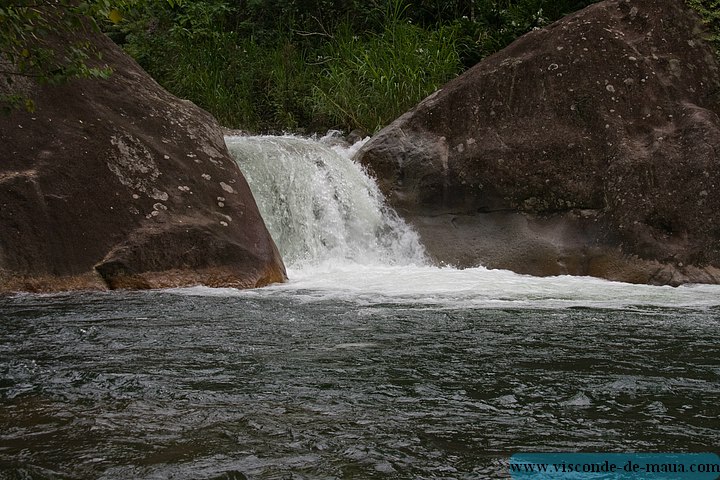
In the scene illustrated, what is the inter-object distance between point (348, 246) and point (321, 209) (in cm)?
53

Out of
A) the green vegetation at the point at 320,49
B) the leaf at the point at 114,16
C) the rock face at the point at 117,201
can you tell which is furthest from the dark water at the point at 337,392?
the green vegetation at the point at 320,49

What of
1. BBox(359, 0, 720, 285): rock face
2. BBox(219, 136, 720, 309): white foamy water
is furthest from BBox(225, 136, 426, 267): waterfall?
BBox(359, 0, 720, 285): rock face

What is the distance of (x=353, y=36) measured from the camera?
14062 millimetres

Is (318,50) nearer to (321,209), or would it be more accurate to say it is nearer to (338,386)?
(321,209)

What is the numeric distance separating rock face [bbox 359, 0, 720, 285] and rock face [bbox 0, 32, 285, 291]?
2.58 m

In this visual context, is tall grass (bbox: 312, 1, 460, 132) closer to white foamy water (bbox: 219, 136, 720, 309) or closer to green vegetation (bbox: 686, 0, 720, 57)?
white foamy water (bbox: 219, 136, 720, 309)

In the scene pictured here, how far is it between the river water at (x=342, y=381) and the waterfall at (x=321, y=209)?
227 centimetres

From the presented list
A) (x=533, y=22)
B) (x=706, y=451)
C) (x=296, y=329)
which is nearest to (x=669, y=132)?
(x=533, y=22)

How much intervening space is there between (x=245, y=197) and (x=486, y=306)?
9.95ft

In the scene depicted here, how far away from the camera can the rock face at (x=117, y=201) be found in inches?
272

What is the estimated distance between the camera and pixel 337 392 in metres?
3.45

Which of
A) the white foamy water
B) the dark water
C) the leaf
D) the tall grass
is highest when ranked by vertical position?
the tall grass

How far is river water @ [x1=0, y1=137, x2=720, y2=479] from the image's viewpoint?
8.90 feet

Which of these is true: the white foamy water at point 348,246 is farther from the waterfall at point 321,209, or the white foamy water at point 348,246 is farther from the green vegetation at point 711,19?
the green vegetation at point 711,19
